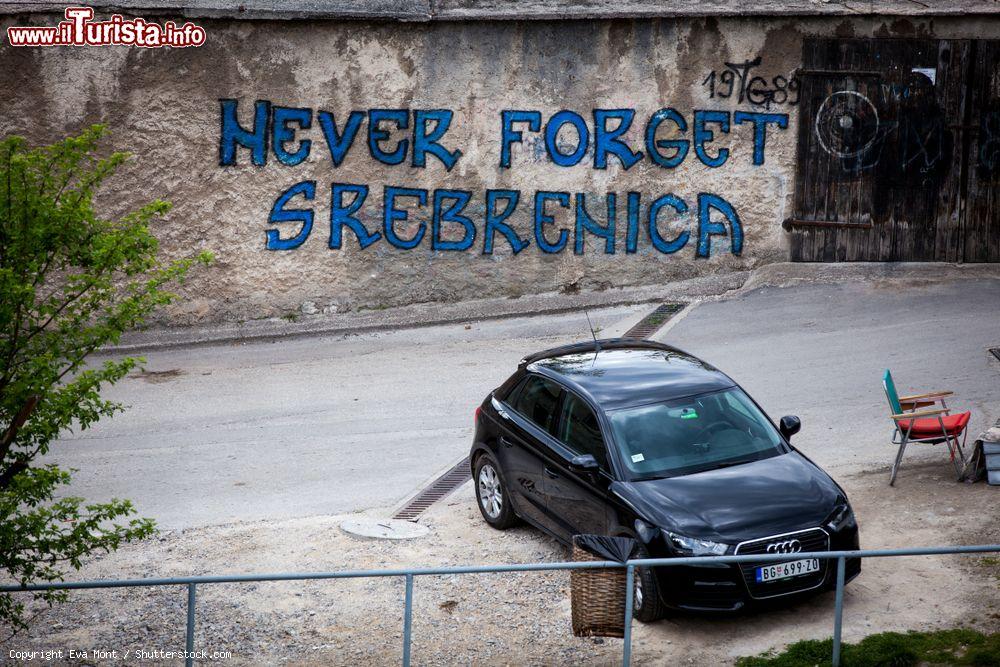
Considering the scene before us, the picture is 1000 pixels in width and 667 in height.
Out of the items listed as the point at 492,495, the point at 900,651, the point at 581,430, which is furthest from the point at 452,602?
the point at 900,651

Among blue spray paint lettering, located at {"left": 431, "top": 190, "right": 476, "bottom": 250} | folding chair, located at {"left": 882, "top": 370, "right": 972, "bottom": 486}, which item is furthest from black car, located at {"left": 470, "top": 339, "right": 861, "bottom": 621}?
blue spray paint lettering, located at {"left": 431, "top": 190, "right": 476, "bottom": 250}

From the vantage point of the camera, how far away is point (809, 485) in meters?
7.80

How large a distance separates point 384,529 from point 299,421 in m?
3.35

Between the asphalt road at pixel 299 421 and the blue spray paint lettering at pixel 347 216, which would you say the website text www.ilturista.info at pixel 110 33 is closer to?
the blue spray paint lettering at pixel 347 216

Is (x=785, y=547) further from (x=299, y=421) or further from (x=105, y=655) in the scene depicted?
(x=299, y=421)

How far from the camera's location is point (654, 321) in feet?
50.0

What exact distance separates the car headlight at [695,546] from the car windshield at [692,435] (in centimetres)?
72

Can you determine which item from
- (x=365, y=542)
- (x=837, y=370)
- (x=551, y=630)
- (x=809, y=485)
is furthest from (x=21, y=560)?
(x=837, y=370)

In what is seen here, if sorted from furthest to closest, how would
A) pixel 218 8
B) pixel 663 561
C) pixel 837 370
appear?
pixel 218 8
pixel 837 370
pixel 663 561

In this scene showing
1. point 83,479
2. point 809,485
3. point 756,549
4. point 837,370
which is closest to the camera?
point 756,549

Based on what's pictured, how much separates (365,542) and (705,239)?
877 cm

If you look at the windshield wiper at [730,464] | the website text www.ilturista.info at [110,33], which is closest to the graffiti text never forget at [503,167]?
the website text www.ilturista.info at [110,33]

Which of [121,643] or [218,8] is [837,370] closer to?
[121,643]

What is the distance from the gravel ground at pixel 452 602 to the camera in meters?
7.37
